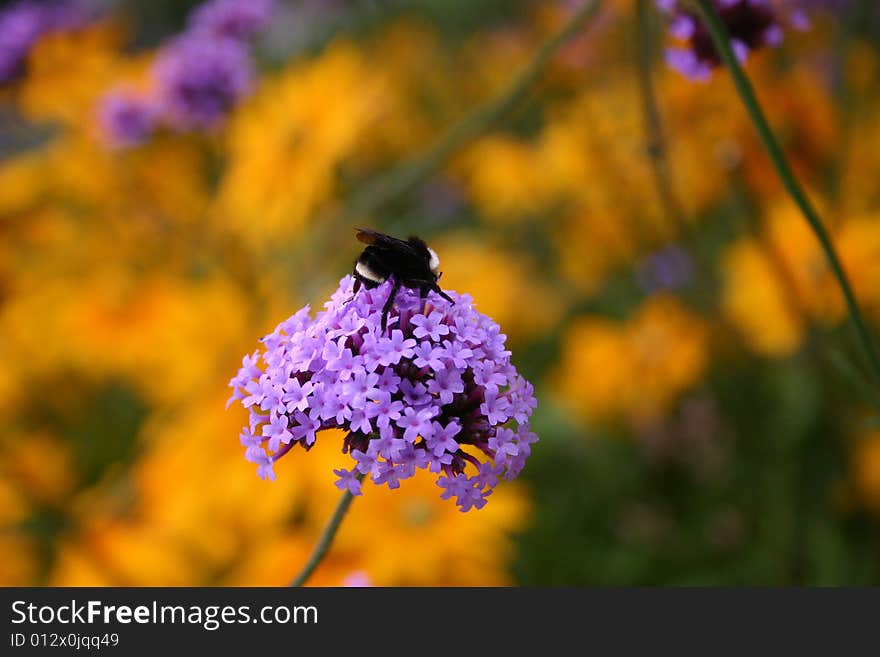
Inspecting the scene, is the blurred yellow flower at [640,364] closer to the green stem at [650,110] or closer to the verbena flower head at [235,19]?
the green stem at [650,110]

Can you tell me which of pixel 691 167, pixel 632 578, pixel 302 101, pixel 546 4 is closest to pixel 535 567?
pixel 632 578

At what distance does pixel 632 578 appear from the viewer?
1.08 m

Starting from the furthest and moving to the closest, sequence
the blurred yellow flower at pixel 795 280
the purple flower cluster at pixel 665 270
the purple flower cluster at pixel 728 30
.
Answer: the purple flower cluster at pixel 665 270 → the blurred yellow flower at pixel 795 280 → the purple flower cluster at pixel 728 30

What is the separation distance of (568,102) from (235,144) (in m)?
0.56

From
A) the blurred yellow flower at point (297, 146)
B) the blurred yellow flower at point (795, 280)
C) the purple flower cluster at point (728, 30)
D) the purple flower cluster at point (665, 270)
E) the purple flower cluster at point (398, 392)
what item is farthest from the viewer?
the purple flower cluster at point (665, 270)

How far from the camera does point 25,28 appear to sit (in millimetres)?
1298

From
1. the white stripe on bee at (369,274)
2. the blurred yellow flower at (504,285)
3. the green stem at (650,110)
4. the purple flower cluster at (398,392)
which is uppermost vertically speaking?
the blurred yellow flower at (504,285)

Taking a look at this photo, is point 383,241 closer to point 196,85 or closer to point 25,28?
point 196,85

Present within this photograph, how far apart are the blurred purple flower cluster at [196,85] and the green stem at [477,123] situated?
1.14 feet

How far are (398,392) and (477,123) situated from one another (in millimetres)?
413

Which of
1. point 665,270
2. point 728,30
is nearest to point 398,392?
point 728,30

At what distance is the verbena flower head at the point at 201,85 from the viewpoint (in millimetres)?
1198

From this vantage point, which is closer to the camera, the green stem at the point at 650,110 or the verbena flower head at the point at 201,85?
the green stem at the point at 650,110

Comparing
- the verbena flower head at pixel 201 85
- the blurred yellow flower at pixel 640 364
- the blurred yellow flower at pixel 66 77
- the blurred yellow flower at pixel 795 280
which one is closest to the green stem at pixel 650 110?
the blurred yellow flower at pixel 795 280
